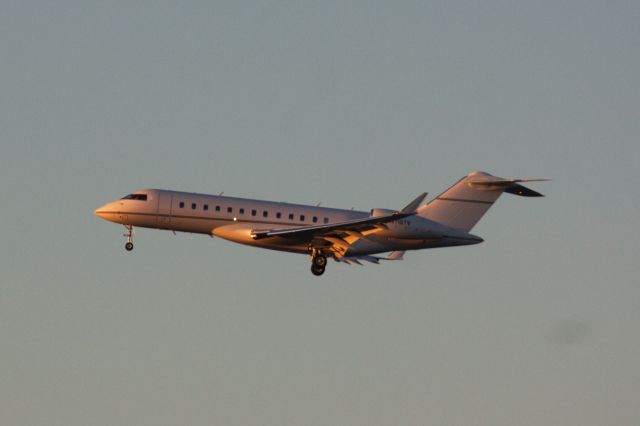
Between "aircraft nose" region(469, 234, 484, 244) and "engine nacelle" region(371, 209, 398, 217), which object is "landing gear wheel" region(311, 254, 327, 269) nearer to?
"engine nacelle" region(371, 209, 398, 217)

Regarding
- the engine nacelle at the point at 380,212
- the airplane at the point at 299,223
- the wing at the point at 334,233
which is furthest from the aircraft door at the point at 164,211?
the engine nacelle at the point at 380,212

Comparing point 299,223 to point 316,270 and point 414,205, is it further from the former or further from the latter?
point 414,205

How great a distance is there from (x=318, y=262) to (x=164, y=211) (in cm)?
615

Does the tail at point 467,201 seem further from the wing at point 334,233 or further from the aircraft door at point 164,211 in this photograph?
the aircraft door at point 164,211

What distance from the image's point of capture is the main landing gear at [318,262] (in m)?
44.1

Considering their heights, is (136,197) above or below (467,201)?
below

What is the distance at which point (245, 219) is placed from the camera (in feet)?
142

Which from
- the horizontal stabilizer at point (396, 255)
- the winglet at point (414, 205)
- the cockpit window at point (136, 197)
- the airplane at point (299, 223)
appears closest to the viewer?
the winglet at point (414, 205)

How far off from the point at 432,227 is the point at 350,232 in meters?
4.04

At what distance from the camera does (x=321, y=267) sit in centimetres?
4425

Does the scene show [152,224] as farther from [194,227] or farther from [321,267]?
[321,267]

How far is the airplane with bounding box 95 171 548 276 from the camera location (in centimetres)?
4281

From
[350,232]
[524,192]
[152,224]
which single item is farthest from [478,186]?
[152,224]

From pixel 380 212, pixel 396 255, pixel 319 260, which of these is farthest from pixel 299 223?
pixel 396 255
